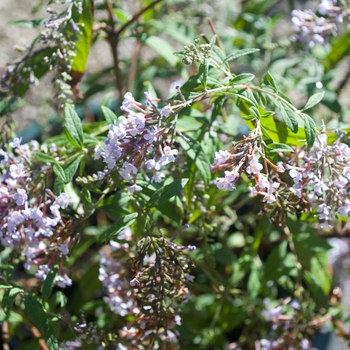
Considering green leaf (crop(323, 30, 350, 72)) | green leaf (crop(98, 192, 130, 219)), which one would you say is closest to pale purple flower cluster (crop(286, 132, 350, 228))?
green leaf (crop(98, 192, 130, 219))

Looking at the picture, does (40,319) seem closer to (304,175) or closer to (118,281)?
(118,281)

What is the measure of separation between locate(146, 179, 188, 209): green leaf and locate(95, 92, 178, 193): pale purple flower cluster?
2.8 inches

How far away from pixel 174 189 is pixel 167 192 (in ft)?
0.05

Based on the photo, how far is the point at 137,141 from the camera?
3.12 feet

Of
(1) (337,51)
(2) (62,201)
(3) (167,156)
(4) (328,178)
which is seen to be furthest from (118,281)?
(1) (337,51)

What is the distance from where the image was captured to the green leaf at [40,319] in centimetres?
107

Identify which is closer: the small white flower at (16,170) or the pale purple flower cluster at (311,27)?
the small white flower at (16,170)

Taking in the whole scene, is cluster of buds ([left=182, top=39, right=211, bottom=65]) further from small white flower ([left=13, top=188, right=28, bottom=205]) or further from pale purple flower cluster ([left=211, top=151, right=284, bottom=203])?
small white flower ([left=13, top=188, right=28, bottom=205])

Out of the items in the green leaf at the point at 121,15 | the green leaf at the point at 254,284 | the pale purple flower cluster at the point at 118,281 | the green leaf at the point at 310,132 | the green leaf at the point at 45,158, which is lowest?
the green leaf at the point at 254,284

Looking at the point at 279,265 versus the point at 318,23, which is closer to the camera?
the point at 318,23

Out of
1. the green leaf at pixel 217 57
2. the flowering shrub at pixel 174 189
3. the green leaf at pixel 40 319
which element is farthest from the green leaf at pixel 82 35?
the green leaf at pixel 40 319

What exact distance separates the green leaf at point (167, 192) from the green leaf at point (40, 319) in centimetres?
31

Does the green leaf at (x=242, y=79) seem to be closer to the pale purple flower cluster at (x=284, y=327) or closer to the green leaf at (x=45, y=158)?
the green leaf at (x=45, y=158)

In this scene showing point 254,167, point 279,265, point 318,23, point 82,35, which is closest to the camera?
point 254,167
